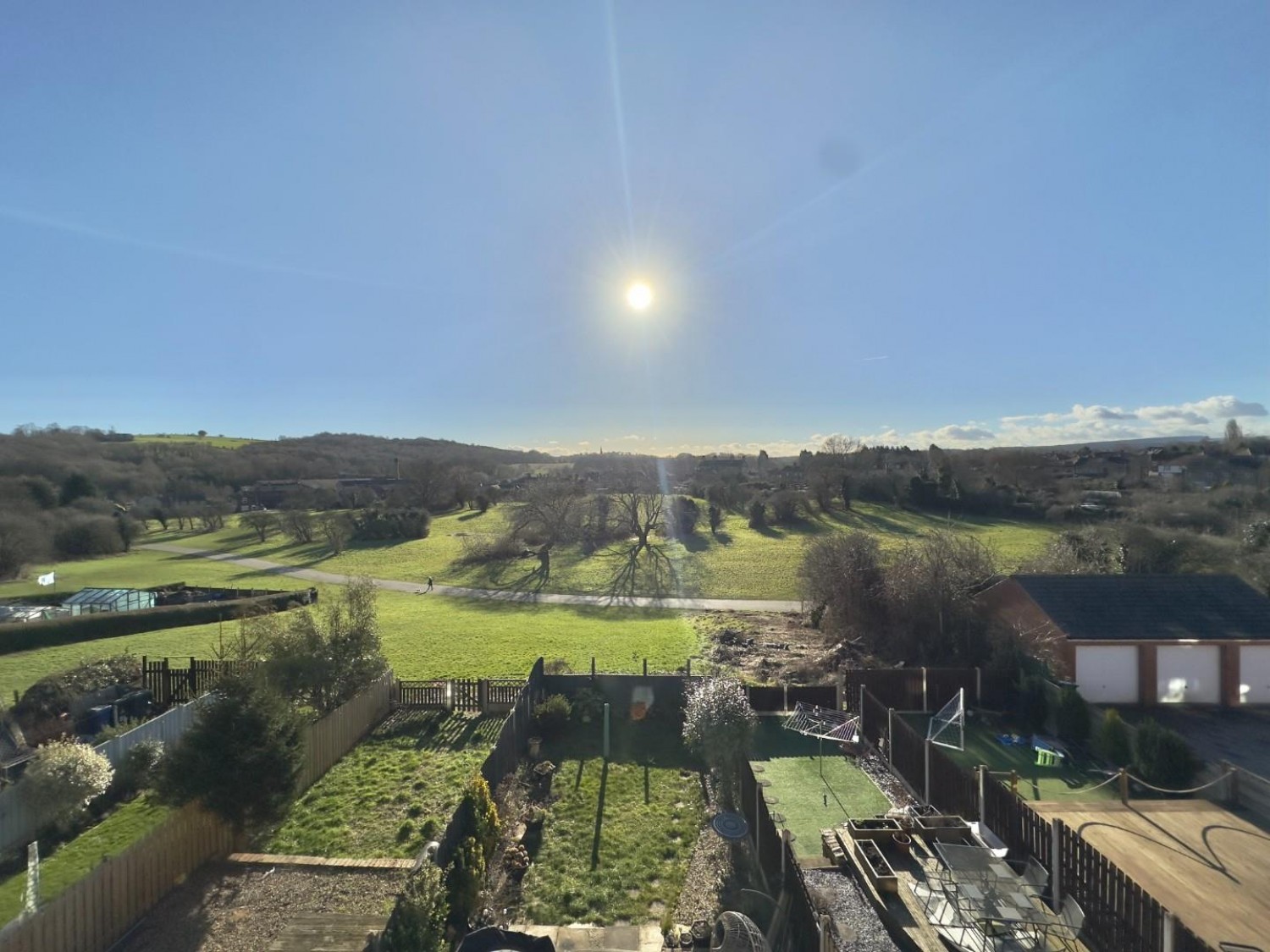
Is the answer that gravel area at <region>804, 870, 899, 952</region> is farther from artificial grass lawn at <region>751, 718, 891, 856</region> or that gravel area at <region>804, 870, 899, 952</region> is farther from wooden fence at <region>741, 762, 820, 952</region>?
artificial grass lawn at <region>751, 718, 891, 856</region>

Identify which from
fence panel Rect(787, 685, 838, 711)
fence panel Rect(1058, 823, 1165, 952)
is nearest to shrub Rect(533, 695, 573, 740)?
fence panel Rect(787, 685, 838, 711)

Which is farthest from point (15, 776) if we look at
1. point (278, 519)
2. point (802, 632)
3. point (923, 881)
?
point (278, 519)

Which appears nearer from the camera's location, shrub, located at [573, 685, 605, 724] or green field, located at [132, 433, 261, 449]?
shrub, located at [573, 685, 605, 724]

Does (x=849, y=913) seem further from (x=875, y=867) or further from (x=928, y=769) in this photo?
(x=928, y=769)

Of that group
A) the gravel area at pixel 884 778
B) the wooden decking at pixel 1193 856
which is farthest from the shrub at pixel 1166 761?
the gravel area at pixel 884 778

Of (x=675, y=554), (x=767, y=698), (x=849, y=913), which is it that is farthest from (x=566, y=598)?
(x=849, y=913)

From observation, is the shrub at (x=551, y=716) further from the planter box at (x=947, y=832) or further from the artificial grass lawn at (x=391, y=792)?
the planter box at (x=947, y=832)
